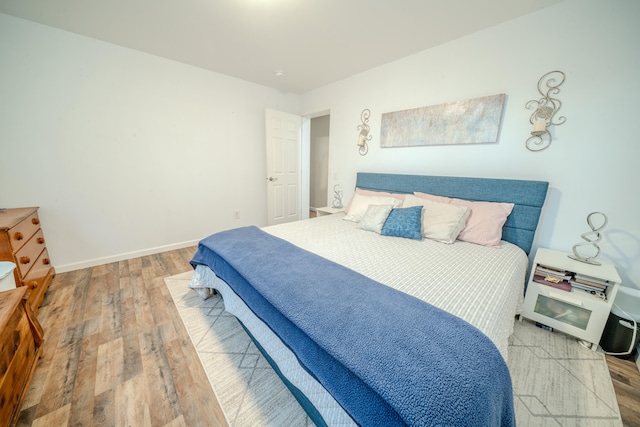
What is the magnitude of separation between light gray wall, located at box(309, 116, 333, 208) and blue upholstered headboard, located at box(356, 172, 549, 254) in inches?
115

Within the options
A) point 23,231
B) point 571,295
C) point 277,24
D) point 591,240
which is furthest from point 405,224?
point 23,231

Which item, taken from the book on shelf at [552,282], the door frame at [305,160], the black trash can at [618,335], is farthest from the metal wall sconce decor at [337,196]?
the black trash can at [618,335]

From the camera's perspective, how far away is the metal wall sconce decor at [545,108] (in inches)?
68.6

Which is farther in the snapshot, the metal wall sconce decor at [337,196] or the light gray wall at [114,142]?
the metal wall sconce decor at [337,196]

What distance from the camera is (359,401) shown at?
2.31 ft

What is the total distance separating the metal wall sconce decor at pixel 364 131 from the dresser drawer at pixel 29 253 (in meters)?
3.53

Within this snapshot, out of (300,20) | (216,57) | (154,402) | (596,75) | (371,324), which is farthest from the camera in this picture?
(216,57)

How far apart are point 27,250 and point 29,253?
0.04m

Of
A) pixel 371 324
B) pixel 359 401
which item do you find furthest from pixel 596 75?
pixel 359 401

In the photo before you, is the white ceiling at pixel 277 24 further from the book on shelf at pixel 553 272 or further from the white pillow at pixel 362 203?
the book on shelf at pixel 553 272

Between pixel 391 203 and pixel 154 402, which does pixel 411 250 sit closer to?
pixel 391 203

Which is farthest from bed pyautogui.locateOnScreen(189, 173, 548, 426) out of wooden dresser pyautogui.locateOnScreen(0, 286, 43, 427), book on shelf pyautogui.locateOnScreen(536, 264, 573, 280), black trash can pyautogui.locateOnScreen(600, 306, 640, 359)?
wooden dresser pyautogui.locateOnScreen(0, 286, 43, 427)

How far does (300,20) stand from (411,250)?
2174mm

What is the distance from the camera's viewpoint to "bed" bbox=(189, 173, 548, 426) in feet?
2.22
